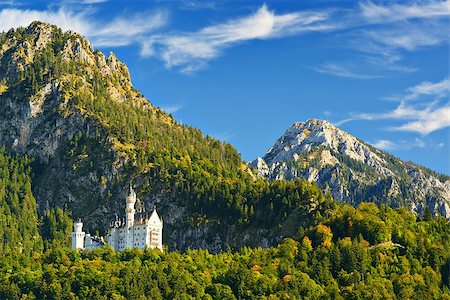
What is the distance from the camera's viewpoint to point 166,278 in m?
184

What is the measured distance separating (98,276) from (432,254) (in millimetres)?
65098

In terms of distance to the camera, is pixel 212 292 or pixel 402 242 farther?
pixel 402 242

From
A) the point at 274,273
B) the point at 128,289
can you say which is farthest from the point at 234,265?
the point at 128,289

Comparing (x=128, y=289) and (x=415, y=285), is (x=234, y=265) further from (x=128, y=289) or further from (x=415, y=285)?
(x=415, y=285)

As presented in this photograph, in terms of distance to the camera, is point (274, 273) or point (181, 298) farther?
point (274, 273)

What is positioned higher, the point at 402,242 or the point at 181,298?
the point at 402,242

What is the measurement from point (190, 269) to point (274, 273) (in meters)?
Result: 16.6

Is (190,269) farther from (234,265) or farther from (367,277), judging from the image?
(367,277)

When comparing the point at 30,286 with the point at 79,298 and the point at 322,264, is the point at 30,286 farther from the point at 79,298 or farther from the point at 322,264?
the point at 322,264

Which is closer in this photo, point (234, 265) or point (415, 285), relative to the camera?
point (415, 285)

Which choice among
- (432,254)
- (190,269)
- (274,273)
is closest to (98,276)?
(190,269)

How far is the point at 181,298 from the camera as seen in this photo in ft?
584

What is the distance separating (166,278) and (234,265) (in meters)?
15.4

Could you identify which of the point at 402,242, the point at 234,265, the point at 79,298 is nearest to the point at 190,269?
the point at 234,265
